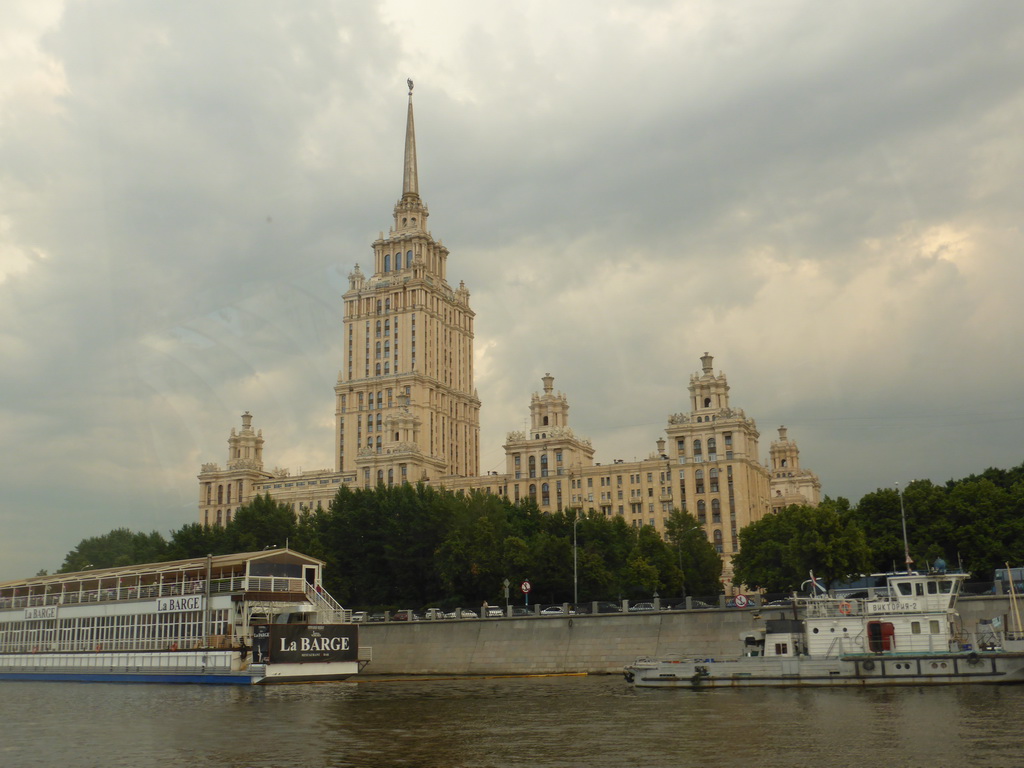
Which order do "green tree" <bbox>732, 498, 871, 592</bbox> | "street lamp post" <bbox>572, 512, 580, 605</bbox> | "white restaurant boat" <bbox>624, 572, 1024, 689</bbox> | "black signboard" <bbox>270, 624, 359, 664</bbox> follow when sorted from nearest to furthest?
1. "white restaurant boat" <bbox>624, 572, 1024, 689</bbox>
2. "black signboard" <bbox>270, 624, 359, 664</bbox>
3. "green tree" <bbox>732, 498, 871, 592</bbox>
4. "street lamp post" <bbox>572, 512, 580, 605</bbox>

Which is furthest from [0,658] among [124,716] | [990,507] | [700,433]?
[700,433]

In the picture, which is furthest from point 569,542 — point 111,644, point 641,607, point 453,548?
point 111,644

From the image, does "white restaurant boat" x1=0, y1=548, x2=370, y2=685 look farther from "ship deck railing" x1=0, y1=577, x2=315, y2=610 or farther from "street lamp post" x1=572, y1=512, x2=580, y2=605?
"street lamp post" x1=572, y1=512, x2=580, y2=605

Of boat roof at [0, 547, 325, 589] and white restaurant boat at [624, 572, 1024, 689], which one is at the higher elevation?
boat roof at [0, 547, 325, 589]

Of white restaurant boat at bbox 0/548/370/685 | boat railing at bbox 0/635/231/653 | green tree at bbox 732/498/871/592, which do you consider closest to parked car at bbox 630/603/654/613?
green tree at bbox 732/498/871/592

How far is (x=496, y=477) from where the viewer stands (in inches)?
7288

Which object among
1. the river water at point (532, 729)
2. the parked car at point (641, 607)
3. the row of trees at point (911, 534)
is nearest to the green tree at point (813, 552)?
the row of trees at point (911, 534)

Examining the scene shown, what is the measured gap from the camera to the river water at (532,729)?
34062 mm

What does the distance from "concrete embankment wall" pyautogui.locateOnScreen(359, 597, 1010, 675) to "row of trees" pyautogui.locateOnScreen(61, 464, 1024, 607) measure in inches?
527

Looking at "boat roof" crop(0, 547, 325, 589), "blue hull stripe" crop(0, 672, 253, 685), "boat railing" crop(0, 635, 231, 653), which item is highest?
"boat roof" crop(0, 547, 325, 589)

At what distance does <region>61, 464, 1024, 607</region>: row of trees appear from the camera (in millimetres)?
92188

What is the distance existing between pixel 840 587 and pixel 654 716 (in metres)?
53.0

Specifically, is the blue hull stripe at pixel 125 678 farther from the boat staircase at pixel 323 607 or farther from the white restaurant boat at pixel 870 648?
the white restaurant boat at pixel 870 648

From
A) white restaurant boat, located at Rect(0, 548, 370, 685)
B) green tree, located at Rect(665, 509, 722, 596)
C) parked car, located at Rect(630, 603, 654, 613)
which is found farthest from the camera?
green tree, located at Rect(665, 509, 722, 596)
